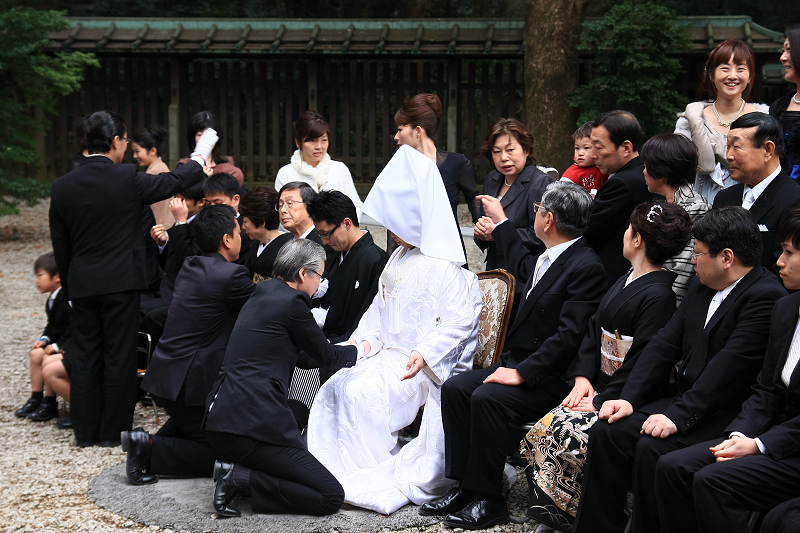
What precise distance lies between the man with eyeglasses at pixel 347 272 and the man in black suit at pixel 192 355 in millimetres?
634

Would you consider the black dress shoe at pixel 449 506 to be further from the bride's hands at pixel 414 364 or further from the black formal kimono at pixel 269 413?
the bride's hands at pixel 414 364

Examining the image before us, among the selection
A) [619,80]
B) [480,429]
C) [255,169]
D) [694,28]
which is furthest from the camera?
[255,169]

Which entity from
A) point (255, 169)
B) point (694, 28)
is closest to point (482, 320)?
point (694, 28)

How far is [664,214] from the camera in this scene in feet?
10.9

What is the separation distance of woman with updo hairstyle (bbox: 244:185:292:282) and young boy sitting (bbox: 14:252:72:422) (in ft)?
4.42

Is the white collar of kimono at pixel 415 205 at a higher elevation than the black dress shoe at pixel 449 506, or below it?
higher

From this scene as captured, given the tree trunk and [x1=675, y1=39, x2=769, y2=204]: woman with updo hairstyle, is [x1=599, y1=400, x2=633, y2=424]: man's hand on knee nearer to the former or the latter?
[x1=675, y1=39, x2=769, y2=204]: woman with updo hairstyle

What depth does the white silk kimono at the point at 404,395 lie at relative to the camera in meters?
3.92

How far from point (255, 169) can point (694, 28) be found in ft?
25.0

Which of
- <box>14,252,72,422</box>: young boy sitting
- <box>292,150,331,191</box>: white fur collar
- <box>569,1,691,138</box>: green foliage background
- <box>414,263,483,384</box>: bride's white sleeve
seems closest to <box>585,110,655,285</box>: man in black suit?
<box>414,263,483,384</box>: bride's white sleeve

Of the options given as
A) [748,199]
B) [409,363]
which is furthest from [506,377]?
[748,199]

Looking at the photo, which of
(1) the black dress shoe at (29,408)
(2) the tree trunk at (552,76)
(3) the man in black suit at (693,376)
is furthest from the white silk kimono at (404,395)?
(2) the tree trunk at (552,76)

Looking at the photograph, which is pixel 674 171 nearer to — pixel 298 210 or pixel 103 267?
pixel 298 210

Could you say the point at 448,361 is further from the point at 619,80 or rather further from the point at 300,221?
the point at 619,80
